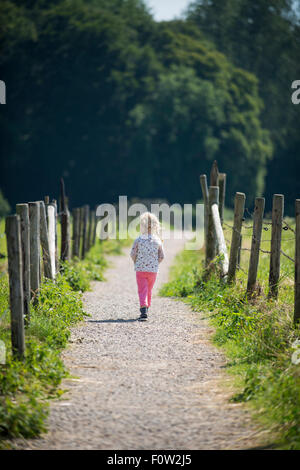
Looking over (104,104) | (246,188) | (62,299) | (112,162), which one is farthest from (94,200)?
(62,299)

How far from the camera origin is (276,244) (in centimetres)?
775

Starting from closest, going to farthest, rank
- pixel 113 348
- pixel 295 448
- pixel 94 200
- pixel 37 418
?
1. pixel 295 448
2. pixel 37 418
3. pixel 113 348
4. pixel 94 200

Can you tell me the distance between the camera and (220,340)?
7516 mm

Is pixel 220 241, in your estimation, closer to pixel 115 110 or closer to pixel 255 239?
pixel 255 239

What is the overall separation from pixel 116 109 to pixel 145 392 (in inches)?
1604

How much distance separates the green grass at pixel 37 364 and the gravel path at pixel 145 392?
0.39ft

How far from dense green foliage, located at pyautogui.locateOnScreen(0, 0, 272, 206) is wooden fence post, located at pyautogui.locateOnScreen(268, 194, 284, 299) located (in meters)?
35.9

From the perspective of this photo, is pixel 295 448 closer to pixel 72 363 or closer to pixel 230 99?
pixel 72 363

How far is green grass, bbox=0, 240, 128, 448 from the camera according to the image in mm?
4793

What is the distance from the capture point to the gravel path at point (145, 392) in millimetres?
4746

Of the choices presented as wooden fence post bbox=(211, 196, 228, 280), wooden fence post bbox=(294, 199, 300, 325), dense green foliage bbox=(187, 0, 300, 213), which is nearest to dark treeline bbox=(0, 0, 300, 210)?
dense green foliage bbox=(187, 0, 300, 213)

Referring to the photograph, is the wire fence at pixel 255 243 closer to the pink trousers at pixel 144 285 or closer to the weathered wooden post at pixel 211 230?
the weathered wooden post at pixel 211 230

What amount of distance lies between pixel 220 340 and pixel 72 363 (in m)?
1.83

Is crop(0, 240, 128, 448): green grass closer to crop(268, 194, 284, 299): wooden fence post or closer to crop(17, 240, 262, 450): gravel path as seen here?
crop(17, 240, 262, 450): gravel path
